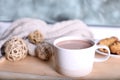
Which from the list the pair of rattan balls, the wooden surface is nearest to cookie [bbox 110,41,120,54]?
the wooden surface

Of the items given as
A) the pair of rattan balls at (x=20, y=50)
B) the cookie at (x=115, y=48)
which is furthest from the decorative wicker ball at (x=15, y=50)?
the cookie at (x=115, y=48)

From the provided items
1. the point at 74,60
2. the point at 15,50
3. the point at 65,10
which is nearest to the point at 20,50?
the point at 15,50

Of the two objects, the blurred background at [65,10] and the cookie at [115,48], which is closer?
the cookie at [115,48]

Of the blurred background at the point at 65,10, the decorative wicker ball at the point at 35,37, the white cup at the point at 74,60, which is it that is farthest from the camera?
the blurred background at the point at 65,10

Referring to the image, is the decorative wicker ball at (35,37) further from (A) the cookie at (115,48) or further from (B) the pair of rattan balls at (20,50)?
(A) the cookie at (115,48)

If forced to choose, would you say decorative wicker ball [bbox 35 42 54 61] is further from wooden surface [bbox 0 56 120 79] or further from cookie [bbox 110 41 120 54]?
cookie [bbox 110 41 120 54]

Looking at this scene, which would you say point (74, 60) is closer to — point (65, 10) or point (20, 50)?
point (20, 50)
